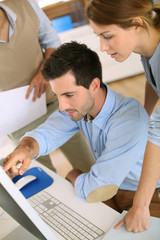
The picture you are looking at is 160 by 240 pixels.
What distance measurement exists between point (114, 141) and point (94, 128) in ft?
0.58

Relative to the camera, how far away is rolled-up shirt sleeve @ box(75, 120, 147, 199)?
105cm

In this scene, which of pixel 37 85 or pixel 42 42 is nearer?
pixel 37 85

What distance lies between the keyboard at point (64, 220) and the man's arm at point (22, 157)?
0.13 meters

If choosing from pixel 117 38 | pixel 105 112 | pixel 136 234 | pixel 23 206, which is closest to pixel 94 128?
pixel 105 112

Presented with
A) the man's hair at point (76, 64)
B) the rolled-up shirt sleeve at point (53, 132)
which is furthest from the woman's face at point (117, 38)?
the rolled-up shirt sleeve at point (53, 132)

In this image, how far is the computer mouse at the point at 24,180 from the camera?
3.95 ft

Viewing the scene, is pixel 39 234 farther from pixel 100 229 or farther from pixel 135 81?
pixel 135 81

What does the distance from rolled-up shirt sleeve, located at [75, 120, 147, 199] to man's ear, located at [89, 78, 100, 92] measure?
22cm

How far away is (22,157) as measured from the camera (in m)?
1.17

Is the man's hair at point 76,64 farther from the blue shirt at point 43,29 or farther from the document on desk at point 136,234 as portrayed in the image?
the document on desk at point 136,234

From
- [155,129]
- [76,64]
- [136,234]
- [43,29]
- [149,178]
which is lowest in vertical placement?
[136,234]

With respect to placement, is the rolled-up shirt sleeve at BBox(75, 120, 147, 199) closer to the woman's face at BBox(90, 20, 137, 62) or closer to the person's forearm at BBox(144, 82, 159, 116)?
the woman's face at BBox(90, 20, 137, 62)

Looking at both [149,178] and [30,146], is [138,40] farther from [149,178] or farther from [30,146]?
[30,146]

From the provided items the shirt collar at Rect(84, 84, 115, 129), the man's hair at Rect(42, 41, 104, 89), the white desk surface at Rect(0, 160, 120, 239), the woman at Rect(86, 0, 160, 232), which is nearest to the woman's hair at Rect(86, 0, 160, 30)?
the woman at Rect(86, 0, 160, 232)
